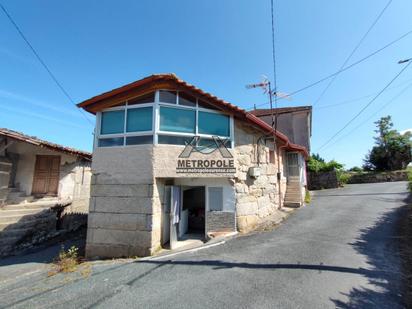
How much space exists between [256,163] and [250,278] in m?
5.33

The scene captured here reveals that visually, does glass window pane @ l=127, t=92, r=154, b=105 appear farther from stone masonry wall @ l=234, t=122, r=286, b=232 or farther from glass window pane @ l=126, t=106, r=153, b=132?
stone masonry wall @ l=234, t=122, r=286, b=232

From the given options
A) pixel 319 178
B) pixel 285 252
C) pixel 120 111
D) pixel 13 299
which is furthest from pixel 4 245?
pixel 319 178

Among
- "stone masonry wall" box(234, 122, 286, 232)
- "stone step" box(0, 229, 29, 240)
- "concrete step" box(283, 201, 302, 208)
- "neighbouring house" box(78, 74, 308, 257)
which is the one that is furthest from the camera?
"concrete step" box(283, 201, 302, 208)

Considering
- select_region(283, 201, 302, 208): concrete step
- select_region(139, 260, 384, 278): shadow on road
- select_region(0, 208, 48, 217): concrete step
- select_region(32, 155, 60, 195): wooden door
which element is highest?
select_region(32, 155, 60, 195): wooden door

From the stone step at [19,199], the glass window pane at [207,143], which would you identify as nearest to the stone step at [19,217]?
the stone step at [19,199]

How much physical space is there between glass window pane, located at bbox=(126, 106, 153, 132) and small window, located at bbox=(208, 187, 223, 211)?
320cm

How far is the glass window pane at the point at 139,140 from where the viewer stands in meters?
7.43

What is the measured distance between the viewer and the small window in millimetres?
8086

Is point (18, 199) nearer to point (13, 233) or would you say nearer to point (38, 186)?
point (38, 186)

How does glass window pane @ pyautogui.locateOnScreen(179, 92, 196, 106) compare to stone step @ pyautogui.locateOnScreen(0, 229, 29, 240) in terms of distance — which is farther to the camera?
stone step @ pyautogui.locateOnScreen(0, 229, 29, 240)

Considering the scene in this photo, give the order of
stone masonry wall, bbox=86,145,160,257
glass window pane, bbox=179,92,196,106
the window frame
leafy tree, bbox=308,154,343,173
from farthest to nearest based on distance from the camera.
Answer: leafy tree, bbox=308,154,343,173
glass window pane, bbox=179,92,196,106
the window frame
stone masonry wall, bbox=86,145,160,257

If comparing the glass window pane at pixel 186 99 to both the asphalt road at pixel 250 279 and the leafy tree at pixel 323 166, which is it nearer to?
the asphalt road at pixel 250 279

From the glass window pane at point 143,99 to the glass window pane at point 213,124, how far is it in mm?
1838

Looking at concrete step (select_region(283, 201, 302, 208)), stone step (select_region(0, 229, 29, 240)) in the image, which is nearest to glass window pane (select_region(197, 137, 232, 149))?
concrete step (select_region(283, 201, 302, 208))
